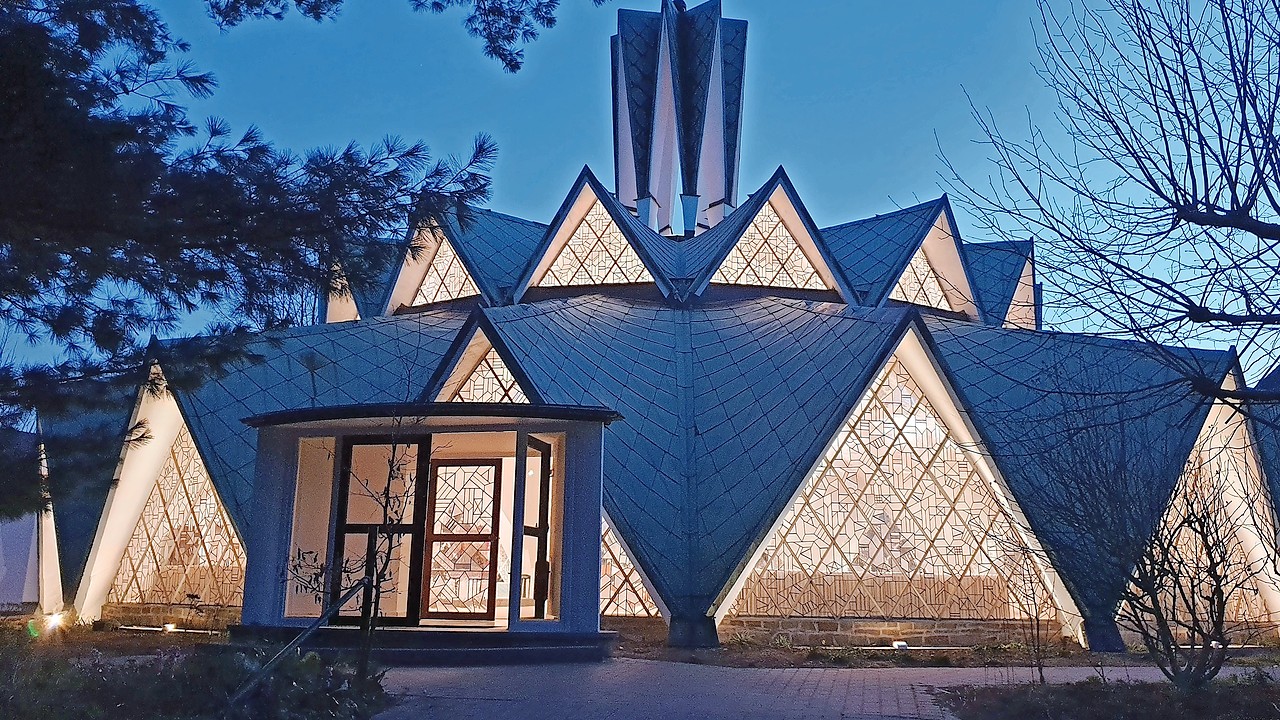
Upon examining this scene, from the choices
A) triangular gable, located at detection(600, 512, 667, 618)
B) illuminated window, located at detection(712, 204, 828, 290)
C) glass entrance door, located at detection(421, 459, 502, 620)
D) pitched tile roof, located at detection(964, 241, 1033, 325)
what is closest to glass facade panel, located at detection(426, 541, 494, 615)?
glass entrance door, located at detection(421, 459, 502, 620)

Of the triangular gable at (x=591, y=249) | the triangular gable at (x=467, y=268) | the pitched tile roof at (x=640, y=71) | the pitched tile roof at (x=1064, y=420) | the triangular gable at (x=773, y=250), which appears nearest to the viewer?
the pitched tile roof at (x=1064, y=420)

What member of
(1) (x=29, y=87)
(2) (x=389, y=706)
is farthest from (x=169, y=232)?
(2) (x=389, y=706)

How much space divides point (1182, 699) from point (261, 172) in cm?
860

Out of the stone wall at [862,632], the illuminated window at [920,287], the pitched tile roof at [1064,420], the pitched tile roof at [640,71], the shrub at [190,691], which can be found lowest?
the shrub at [190,691]

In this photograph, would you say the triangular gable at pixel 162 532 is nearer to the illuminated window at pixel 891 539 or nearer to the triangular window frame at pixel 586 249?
the triangular window frame at pixel 586 249

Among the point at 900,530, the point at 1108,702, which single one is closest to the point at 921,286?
the point at 900,530

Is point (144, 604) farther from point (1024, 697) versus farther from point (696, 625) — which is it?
point (1024, 697)

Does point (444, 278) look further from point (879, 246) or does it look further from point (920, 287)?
point (920, 287)

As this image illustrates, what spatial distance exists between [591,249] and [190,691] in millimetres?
16206

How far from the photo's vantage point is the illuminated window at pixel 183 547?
56.9 ft

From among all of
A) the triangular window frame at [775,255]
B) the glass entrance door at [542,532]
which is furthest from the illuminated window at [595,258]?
the glass entrance door at [542,532]

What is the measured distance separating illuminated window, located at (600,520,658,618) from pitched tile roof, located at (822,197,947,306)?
8.40 meters

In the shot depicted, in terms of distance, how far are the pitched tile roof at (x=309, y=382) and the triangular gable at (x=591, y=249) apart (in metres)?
2.40

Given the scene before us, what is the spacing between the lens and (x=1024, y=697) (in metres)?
8.58
